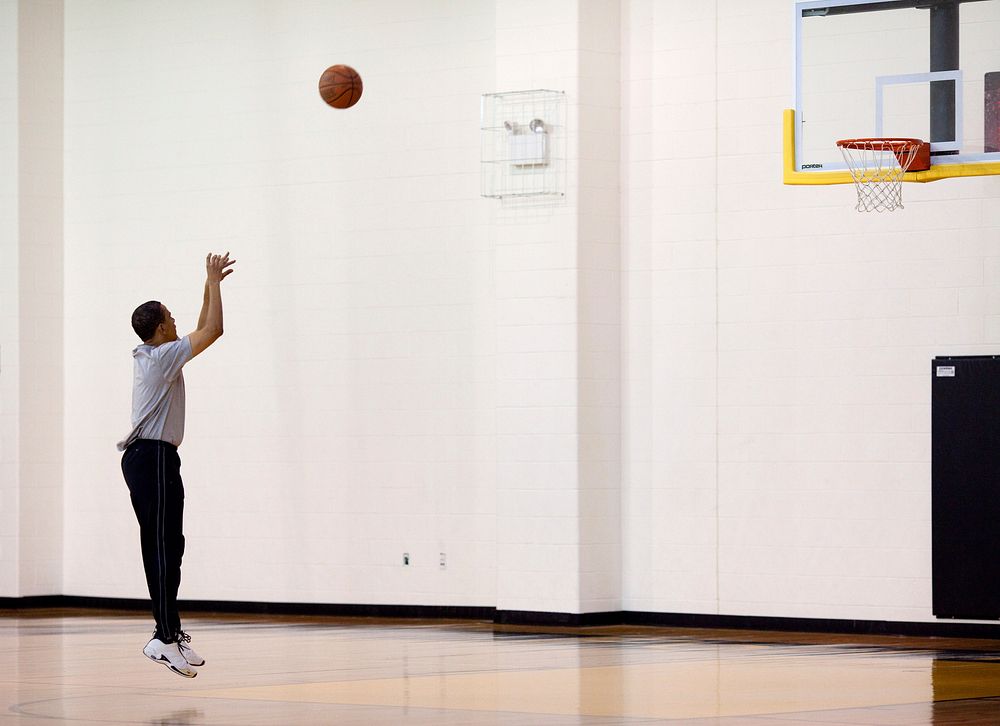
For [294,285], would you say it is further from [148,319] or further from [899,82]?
[899,82]

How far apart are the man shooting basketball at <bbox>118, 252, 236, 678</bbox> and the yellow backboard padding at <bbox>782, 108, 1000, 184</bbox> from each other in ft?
12.1

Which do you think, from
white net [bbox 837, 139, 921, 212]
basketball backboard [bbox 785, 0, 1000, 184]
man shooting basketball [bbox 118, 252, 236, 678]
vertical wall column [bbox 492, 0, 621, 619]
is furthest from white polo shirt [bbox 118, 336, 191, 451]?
white net [bbox 837, 139, 921, 212]

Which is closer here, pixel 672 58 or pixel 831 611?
pixel 831 611

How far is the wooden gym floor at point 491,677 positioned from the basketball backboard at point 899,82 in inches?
117

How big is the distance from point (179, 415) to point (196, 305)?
5057mm

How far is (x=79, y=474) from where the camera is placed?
509 inches

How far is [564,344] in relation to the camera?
10906 millimetres

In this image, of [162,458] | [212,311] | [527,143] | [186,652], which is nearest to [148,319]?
[212,311]

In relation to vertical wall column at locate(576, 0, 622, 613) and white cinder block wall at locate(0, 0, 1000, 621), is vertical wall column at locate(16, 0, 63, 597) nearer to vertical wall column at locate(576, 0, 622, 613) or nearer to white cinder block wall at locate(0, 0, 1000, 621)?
white cinder block wall at locate(0, 0, 1000, 621)

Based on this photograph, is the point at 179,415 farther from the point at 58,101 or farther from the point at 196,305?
the point at 58,101

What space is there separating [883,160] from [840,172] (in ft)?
0.93

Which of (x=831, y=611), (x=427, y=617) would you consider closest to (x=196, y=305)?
(x=427, y=617)

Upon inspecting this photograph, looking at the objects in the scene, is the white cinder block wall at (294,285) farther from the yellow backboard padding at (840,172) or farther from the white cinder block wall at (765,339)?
the yellow backboard padding at (840,172)

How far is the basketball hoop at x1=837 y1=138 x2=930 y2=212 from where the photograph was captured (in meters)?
8.96
